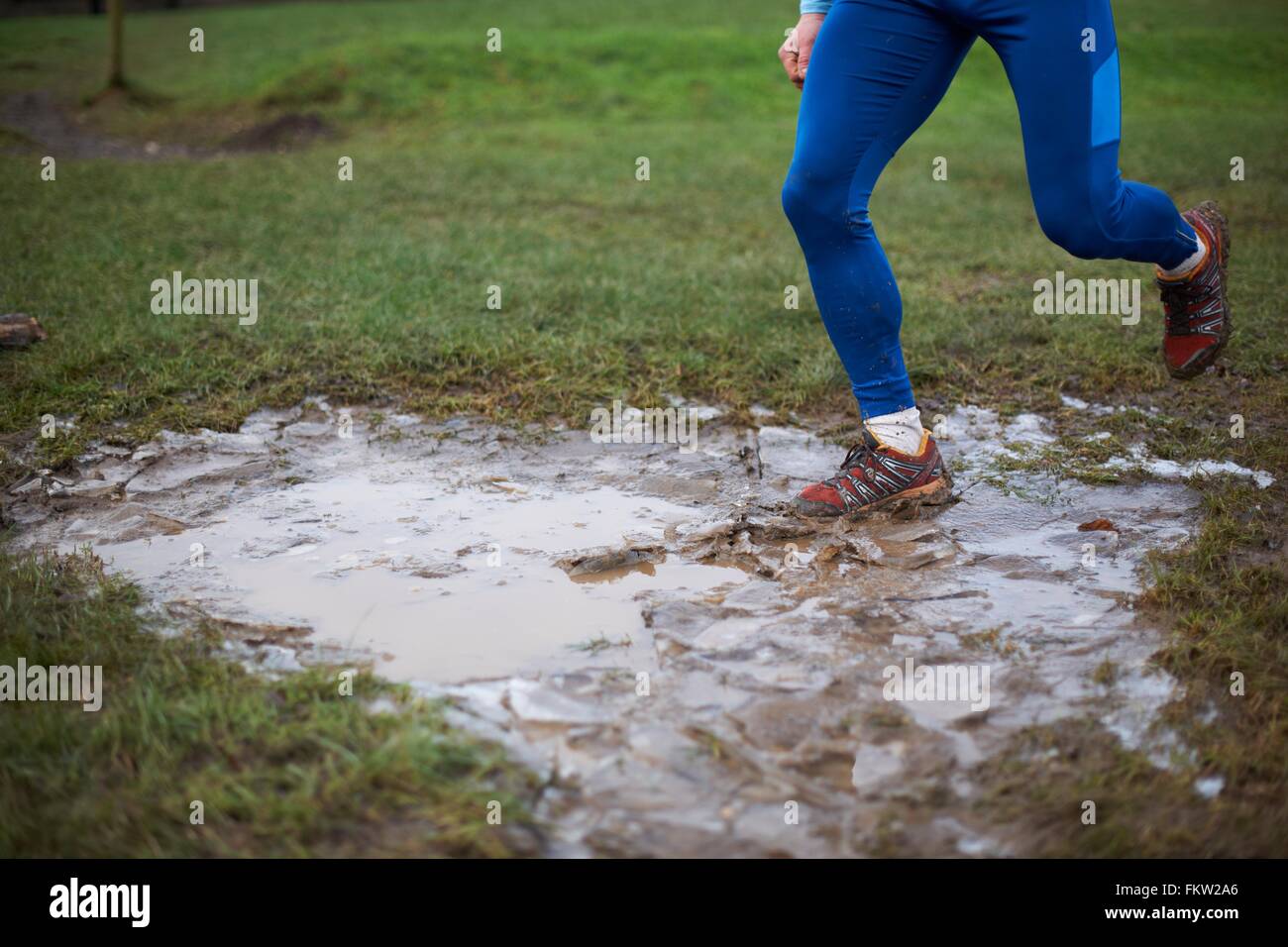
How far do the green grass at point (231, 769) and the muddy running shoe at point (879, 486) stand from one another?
1475mm

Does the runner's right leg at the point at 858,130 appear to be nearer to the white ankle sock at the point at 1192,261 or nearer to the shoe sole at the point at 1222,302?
the white ankle sock at the point at 1192,261

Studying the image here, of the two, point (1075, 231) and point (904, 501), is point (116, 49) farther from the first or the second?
point (1075, 231)

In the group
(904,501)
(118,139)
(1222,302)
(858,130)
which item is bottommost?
(904,501)

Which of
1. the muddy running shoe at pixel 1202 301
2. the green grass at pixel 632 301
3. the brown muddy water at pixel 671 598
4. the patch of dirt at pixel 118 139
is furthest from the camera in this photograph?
the patch of dirt at pixel 118 139

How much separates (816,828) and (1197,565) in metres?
1.50

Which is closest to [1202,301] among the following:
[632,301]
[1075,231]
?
[1075,231]

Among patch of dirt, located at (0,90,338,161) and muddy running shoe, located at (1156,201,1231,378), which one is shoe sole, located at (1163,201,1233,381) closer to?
Result: muddy running shoe, located at (1156,201,1231,378)

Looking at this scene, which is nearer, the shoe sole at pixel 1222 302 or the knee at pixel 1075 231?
the knee at pixel 1075 231

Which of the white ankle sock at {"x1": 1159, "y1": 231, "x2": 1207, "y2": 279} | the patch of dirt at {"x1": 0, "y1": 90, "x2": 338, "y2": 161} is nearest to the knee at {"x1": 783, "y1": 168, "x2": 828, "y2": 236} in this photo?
the white ankle sock at {"x1": 1159, "y1": 231, "x2": 1207, "y2": 279}

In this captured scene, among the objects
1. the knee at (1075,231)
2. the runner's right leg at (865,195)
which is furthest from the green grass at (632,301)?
the knee at (1075,231)

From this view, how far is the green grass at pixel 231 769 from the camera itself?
5.88 ft

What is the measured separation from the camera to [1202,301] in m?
3.14

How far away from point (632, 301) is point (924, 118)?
2335 millimetres
